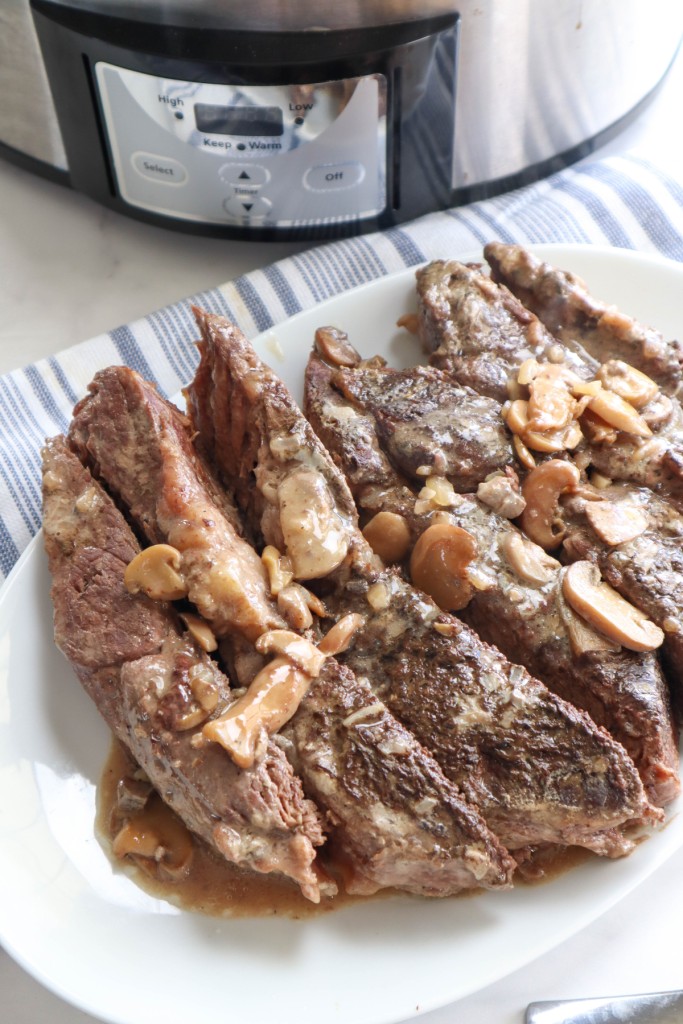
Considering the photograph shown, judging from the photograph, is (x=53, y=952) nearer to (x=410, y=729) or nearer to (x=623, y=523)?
(x=410, y=729)

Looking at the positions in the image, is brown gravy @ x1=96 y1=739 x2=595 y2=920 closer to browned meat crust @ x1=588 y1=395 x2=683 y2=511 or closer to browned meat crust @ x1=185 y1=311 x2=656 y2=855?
browned meat crust @ x1=185 y1=311 x2=656 y2=855

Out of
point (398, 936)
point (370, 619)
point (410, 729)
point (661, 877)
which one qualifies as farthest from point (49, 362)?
point (661, 877)

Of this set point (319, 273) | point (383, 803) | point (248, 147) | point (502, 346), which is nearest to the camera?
point (383, 803)

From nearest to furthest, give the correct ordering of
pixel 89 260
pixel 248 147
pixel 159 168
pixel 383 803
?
pixel 383 803 → pixel 248 147 → pixel 159 168 → pixel 89 260

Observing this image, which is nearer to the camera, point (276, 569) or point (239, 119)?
point (276, 569)

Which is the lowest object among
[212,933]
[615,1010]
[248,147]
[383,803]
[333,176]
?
[615,1010]

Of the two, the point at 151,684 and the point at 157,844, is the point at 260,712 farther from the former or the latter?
the point at 157,844

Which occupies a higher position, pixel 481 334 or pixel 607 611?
pixel 481 334

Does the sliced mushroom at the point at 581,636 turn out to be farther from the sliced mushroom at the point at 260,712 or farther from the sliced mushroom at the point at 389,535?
the sliced mushroom at the point at 260,712

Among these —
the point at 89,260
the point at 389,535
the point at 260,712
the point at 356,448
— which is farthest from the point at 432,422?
the point at 89,260
